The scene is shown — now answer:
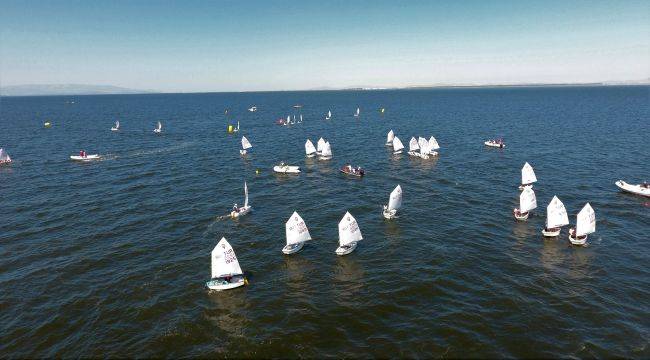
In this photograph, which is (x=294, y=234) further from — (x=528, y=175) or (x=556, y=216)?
(x=528, y=175)

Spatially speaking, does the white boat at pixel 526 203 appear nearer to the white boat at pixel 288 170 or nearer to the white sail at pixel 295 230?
the white sail at pixel 295 230

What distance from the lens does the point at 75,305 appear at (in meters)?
33.9

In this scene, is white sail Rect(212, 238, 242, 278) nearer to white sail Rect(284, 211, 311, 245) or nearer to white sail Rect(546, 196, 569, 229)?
white sail Rect(284, 211, 311, 245)

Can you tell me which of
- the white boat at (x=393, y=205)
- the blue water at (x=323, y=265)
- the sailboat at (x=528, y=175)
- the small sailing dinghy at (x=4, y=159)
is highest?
the small sailing dinghy at (x=4, y=159)

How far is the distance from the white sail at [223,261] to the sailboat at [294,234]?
7.73m

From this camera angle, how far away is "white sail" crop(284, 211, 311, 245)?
4262 cm

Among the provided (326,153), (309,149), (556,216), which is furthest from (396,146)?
(556,216)

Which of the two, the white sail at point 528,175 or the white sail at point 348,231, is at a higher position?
the white sail at point 528,175

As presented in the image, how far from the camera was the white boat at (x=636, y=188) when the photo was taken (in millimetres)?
57750

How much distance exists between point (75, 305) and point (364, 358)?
27267mm

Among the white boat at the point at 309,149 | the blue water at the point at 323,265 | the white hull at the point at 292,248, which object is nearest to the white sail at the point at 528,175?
the blue water at the point at 323,265

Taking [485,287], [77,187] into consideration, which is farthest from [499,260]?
[77,187]

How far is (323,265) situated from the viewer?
40688mm

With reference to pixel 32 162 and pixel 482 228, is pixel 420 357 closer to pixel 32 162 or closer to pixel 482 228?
pixel 482 228
